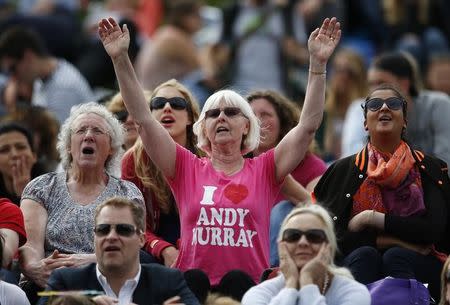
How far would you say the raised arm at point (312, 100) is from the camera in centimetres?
1073

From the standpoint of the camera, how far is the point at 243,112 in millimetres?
11031

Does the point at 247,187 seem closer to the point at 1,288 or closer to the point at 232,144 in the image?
the point at 232,144

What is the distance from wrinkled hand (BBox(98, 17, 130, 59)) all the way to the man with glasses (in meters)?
1.17

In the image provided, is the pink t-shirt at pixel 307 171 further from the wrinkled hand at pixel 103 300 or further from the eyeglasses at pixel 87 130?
the wrinkled hand at pixel 103 300

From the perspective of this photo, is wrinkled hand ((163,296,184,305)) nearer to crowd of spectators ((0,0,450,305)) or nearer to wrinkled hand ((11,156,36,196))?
crowd of spectators ((0,0,450,305))

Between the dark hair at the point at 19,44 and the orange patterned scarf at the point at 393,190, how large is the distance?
5.91m

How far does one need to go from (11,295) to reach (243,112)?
2.02 metres

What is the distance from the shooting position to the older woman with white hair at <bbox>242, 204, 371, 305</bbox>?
32.1 ft

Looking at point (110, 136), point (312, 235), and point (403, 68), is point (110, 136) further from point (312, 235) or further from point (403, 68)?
point (403, 68)

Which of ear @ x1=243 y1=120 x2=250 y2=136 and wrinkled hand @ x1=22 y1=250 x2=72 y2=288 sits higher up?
ear @ x1=243 y1=120 x2=250 y2=136

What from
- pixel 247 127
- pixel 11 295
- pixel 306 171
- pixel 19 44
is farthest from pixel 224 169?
pixel 19 44

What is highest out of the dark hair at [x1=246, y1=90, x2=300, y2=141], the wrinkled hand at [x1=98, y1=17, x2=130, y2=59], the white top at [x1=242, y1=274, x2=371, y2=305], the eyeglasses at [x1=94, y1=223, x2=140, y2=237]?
the wrinkled hand at [x1=98, y1=17, x2=130, y2=59]

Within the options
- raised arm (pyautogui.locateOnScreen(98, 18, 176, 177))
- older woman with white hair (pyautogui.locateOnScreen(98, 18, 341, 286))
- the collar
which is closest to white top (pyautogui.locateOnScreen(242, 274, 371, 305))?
the collar

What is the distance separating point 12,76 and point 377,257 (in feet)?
22.1
